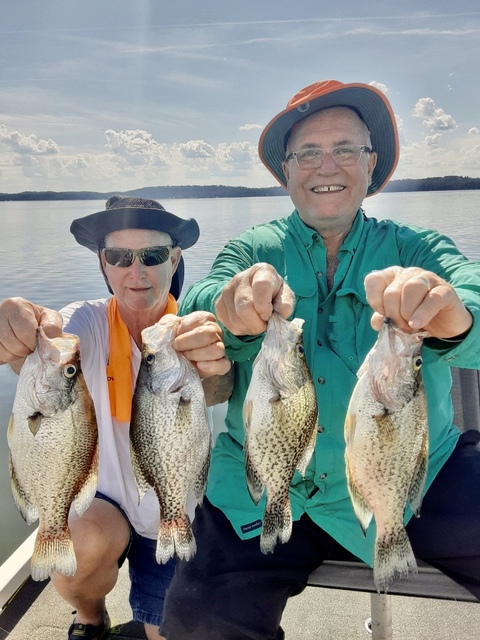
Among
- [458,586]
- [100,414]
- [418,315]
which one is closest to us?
[418,315]

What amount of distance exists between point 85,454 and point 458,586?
157 centimetres

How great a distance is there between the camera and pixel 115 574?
3023 millimetres

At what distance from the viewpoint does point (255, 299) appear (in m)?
1.63

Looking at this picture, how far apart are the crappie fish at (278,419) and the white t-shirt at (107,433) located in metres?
1.12

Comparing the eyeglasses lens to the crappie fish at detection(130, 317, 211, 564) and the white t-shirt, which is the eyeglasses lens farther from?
the white t-shirt

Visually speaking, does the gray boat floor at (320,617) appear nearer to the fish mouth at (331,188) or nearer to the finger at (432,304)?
the finger at (432,304)

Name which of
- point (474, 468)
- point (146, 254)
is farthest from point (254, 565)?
point (146, 254)

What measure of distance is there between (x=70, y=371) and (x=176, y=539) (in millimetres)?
709

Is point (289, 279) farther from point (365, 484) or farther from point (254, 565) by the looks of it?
point (254, 565)

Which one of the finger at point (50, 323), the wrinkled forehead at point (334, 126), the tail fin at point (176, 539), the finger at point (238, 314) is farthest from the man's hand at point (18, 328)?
the wrinkled forehead at point (334, 126)

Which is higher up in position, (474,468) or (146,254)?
(146,254)

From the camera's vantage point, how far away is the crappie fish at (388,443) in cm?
169

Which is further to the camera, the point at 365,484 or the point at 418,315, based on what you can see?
the point at 365,484

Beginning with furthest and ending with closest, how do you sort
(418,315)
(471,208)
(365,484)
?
Answer: (471,208) < (365,484) < (418,315)
